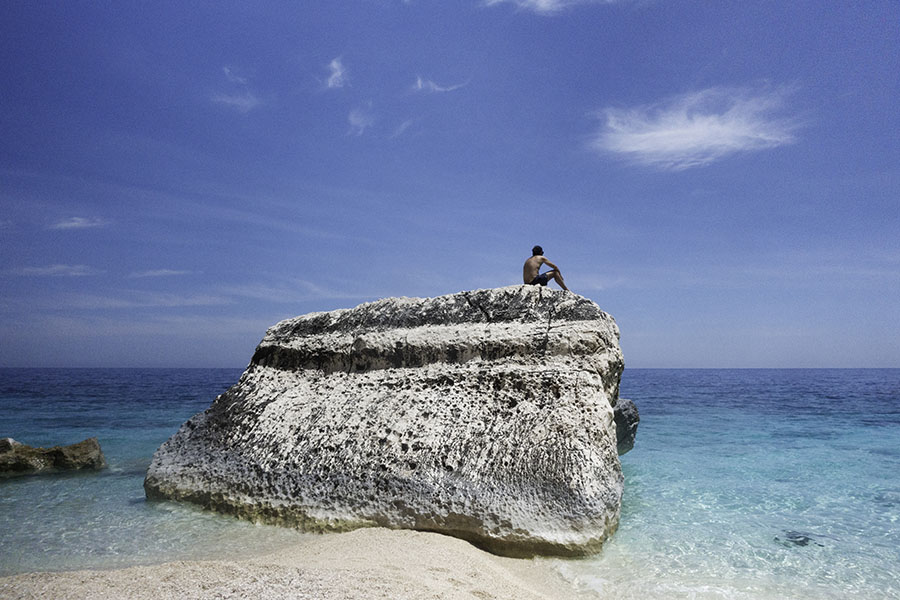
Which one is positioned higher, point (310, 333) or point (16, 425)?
point (310, 333)

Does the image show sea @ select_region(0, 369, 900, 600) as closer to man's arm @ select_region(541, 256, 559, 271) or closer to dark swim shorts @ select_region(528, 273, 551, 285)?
dark swim shorts @ select_region(528, 273, 551, 285)

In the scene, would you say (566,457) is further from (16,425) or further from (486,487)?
(16,425)

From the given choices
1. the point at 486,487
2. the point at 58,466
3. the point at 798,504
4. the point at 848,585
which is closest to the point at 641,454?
the point at 798,504

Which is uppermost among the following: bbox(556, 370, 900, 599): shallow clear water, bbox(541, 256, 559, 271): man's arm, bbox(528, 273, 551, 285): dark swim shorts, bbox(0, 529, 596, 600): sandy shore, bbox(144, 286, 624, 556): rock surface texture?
bbox(541, 256, 559, 271): man's arm

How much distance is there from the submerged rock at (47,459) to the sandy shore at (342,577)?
551 centimetres

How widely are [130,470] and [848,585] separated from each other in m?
8.62

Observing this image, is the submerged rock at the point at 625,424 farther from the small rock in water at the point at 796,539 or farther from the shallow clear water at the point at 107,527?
the shallow clear water at the point at 107,527

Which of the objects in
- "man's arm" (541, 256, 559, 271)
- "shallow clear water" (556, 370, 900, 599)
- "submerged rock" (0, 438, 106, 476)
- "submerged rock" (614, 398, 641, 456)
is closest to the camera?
"shallow clear water" (556, 370, 900, 599)

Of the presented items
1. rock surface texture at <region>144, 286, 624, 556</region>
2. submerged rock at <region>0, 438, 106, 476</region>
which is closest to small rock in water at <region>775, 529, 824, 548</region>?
rock surface texture at <region>144, 286, 624, 556</region>

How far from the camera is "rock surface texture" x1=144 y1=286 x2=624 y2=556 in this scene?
13.9 feet

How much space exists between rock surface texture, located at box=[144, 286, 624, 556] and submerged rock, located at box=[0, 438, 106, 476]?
117 inches

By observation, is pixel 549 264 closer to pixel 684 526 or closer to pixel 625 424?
pixel 684 526

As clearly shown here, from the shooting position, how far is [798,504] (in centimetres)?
629

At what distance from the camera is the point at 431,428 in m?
4.88
